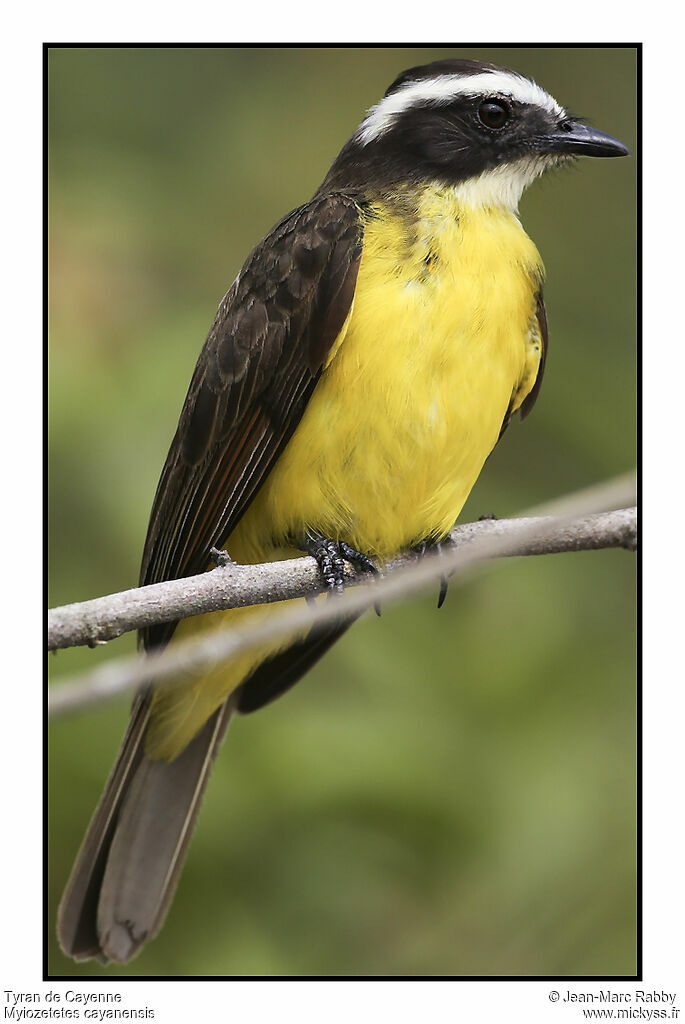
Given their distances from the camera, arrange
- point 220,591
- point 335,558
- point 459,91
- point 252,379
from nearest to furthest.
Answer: point 220,591 → point 335,558 → point 252,379 → point 459,91

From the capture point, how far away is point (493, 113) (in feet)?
11.0

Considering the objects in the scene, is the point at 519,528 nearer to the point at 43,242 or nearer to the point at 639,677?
the point at 639,677

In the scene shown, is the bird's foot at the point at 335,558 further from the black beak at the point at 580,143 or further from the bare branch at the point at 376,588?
the black beak at the point at 580,143

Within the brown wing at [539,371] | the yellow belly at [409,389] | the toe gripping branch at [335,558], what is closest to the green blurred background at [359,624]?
the brown wing at [539,371]

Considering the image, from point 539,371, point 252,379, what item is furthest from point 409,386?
point 539,371

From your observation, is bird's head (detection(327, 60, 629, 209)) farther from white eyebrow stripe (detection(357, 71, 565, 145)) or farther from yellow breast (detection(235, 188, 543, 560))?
yellow breast (detection(235, 188, 543, 560))

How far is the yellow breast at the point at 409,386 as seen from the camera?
298 cm

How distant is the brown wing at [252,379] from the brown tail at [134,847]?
1.42ft

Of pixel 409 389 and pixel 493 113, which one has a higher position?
pixel 493 113

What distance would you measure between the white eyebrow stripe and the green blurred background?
7 centimetres

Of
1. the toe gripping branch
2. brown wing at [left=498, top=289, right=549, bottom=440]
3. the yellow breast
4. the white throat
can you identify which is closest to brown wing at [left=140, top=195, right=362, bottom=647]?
the yellow breast

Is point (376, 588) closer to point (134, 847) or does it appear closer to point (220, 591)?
point (220, 591)

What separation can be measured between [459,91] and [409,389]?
0.95 metres

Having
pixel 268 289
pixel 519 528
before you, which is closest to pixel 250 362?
pixel 268 289
